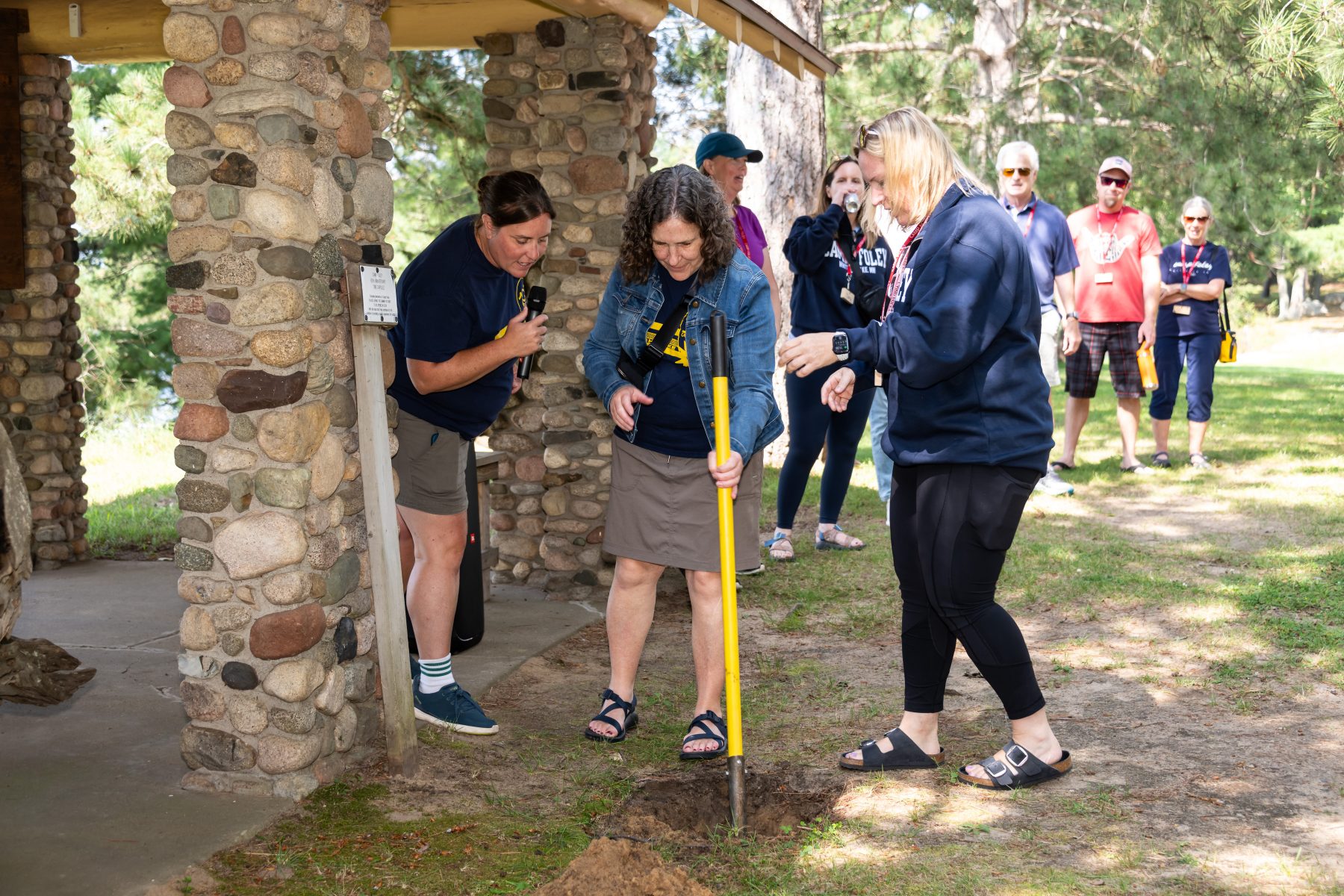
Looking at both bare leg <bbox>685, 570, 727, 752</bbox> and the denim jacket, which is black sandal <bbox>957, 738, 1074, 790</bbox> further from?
the denim jacket

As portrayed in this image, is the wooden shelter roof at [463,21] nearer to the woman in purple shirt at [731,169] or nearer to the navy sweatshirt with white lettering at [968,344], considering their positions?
the woman in purple shirt at [731,169]

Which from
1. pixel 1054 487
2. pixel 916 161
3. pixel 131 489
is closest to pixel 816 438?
pixel 1054 487

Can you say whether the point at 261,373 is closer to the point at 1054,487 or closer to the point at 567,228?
the point at 567,228

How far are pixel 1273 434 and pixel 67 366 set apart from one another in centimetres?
963

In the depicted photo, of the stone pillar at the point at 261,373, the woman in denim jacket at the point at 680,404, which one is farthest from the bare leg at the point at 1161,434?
the stone pillar at the point at 261,373

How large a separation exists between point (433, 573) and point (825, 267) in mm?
2923

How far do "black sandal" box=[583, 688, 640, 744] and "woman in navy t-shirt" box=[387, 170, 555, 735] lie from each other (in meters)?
0.37

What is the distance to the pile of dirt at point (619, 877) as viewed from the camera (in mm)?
3039

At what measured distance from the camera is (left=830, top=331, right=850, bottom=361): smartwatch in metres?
3.59

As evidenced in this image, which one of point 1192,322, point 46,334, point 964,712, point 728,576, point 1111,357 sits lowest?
point 964,712

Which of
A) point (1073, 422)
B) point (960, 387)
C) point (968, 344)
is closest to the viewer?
point (968, 344)

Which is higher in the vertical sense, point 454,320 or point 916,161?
point 916,161

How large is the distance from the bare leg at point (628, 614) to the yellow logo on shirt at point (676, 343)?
692mm

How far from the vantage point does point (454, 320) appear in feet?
13.1
